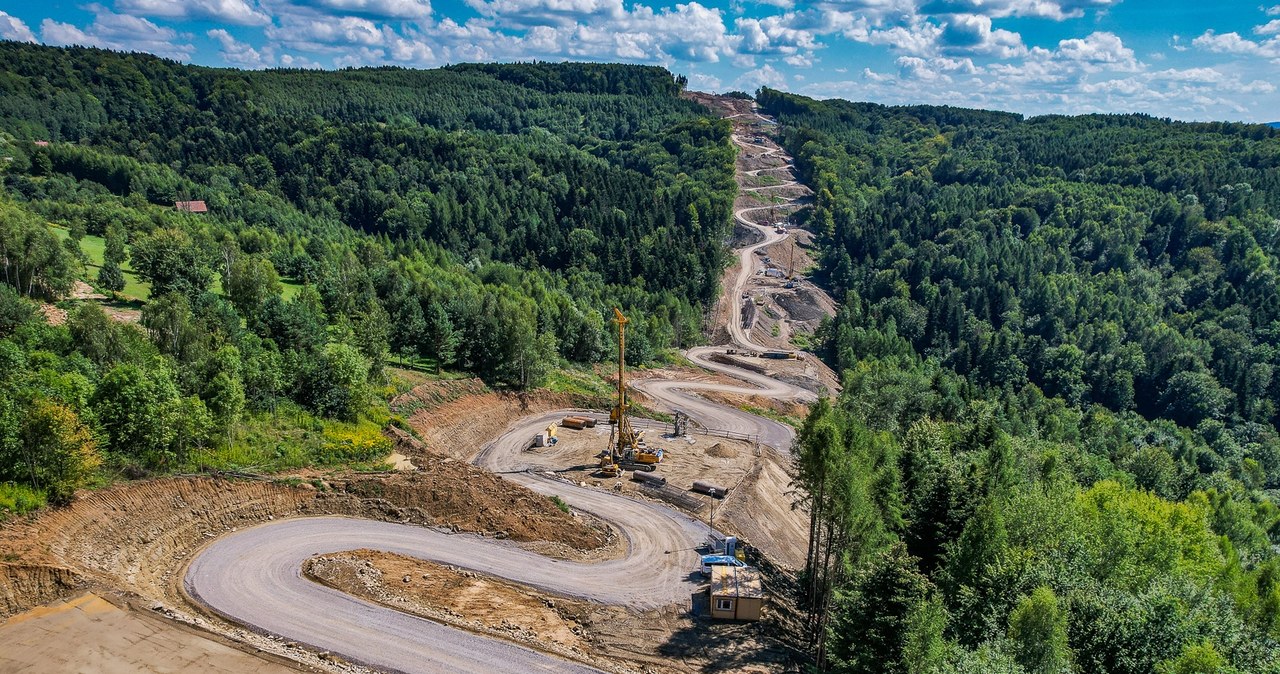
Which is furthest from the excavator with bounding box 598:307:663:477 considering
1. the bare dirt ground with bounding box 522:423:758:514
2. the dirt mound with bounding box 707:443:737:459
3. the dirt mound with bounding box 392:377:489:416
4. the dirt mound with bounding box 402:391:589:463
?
the dirt mound with bounding box 392:377:489:416

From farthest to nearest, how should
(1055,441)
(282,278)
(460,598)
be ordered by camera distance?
(282,278) < (1055,441) < (460,598)

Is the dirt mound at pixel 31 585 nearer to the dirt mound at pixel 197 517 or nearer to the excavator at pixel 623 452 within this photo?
the dirt mound at pixel 197 517

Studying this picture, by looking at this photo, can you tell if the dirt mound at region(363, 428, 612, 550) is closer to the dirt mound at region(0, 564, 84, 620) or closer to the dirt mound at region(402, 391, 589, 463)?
the dirt mound at region(402, 391, 589, 463)

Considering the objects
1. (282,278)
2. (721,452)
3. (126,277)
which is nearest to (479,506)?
(721,452)

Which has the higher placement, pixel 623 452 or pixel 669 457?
pixel 623 452

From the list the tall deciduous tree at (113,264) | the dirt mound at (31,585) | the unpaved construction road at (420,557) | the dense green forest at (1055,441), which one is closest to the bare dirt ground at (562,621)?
the unpaved construction road at (420,557)

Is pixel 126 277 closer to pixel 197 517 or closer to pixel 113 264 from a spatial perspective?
pixel 113 264

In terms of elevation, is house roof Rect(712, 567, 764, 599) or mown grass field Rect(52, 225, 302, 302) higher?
mown grass field Rect(52, 225, 302, 302)
